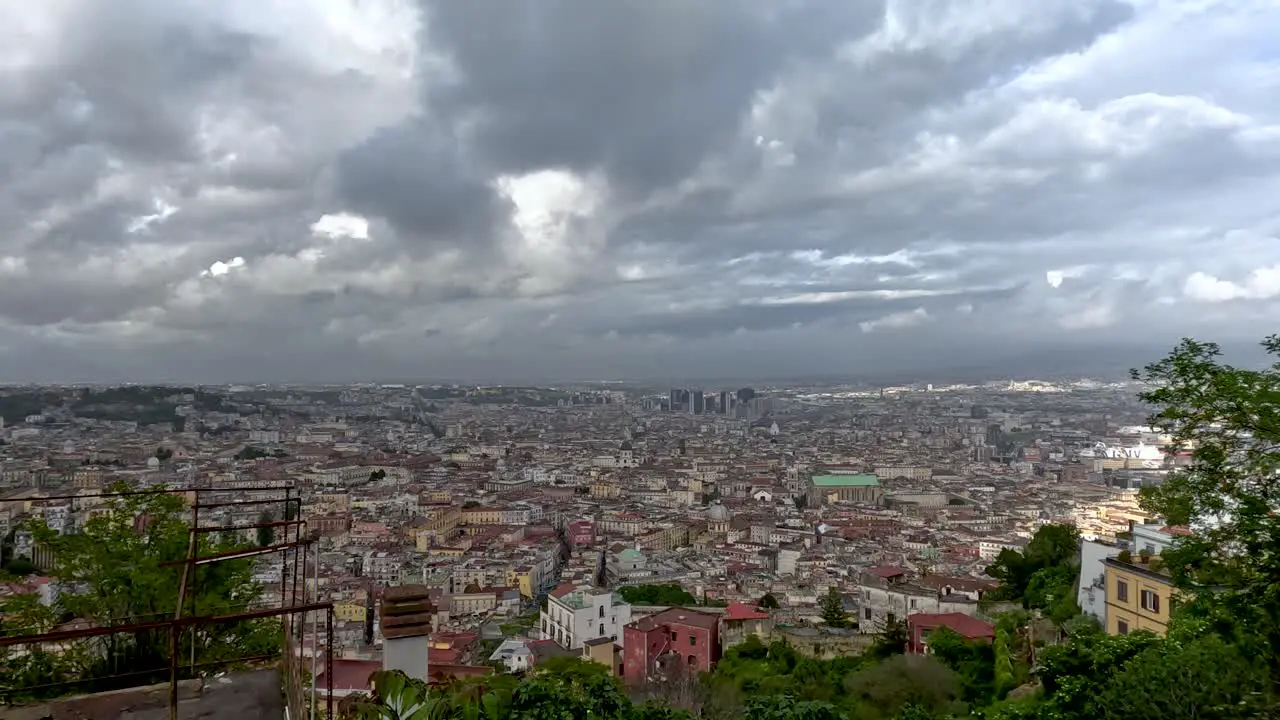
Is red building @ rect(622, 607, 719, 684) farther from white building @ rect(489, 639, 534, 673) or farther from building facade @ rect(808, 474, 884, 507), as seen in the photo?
building facade @ rect(808, 474, 884, 507)

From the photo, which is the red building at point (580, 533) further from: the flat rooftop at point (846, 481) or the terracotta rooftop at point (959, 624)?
the terracotta rooftop at point (959, 624)

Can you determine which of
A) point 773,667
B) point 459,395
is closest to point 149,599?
point 773,667

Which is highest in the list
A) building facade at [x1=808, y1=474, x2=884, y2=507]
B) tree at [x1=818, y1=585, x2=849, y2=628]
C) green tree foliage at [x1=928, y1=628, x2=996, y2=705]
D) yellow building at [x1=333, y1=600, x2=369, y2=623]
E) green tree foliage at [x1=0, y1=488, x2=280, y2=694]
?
green tree foliage at [x1=0, y1=488, x2=280, y2=694]

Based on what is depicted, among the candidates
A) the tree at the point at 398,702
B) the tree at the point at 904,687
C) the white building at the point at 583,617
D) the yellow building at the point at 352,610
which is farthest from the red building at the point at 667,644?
the tree at the point at 398,702

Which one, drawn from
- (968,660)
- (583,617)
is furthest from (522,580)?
(968,660)

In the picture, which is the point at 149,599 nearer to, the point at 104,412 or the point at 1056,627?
the point at 1056,627

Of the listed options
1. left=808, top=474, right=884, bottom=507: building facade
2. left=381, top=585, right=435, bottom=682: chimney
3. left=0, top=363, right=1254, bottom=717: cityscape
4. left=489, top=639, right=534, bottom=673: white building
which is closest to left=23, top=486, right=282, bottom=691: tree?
left=0, top=363, right=1254, bottom=717: cityscape

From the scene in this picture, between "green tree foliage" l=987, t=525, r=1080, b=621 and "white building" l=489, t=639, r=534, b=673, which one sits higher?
"green tree foliage" l=987, t=525, r=1080, b=621
